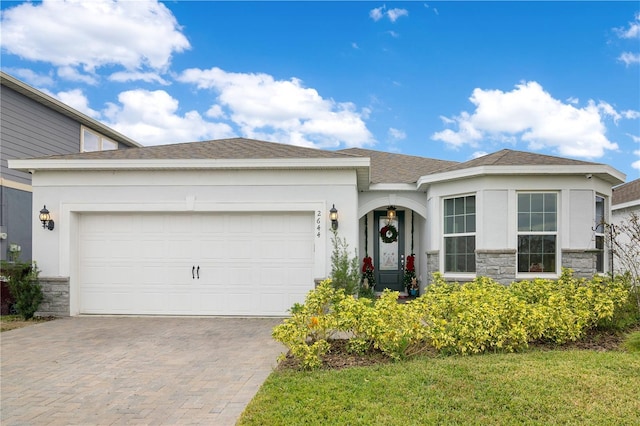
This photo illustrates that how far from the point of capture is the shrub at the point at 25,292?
796 centimetres

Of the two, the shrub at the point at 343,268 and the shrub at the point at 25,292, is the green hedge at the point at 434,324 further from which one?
the shrub at the point at 25,292

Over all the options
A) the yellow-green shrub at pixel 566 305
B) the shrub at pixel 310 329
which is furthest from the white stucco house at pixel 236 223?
the shrub at pixel 310 329

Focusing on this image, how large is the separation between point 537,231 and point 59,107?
13.7 m

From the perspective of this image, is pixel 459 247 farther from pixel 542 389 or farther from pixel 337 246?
pixel 542 389

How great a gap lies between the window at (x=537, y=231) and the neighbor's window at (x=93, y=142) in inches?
544

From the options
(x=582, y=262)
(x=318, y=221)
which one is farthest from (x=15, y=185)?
(x=582, y=262)

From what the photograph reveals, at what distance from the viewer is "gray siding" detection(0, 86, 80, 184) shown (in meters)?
10.8

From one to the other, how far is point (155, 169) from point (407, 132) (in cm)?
1037

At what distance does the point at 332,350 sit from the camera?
517 cm

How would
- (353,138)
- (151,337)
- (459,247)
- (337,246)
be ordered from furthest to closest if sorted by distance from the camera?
(353,138), (459,247), (337,246), (151,337)

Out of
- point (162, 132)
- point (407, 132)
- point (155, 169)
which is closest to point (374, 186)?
point (155, 169)

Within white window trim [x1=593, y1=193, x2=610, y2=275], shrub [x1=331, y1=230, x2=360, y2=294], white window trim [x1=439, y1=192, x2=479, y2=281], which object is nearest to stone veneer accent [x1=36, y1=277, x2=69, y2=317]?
shrub [x1=331, y1=230, x2=360, y2=294]

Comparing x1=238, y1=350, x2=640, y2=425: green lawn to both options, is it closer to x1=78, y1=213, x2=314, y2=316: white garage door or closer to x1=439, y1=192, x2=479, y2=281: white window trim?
x1=78, y1=213, x2=314, y2=316: white garage door

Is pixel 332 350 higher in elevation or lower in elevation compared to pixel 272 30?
lower
